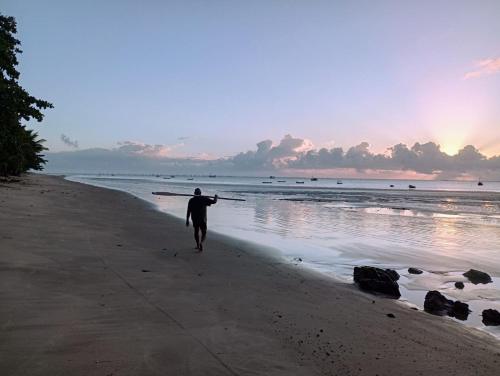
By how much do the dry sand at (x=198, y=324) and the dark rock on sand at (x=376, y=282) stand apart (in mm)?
532

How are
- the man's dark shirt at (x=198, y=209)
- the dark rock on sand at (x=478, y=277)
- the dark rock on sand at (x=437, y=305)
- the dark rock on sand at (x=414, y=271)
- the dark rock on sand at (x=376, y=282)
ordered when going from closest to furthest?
the dark rock on sand at (x=437, y=305) → the dark rock on sand at (x=376, y=282) → the dark rock on sand at (x=478, y=277) → the dark rock on sand at (x=414, y=271) → the man's dark shirt at (x=198, y=209)

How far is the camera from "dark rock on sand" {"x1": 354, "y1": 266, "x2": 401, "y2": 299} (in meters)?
11.1

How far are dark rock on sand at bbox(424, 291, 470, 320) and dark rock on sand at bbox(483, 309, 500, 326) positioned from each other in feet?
1.32

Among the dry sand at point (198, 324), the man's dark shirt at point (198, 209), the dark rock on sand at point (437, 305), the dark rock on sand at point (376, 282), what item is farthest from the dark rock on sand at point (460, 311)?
the man's dark shirt at point (198, 209)

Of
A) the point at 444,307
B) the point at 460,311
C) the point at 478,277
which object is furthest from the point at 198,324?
the point at 478,277

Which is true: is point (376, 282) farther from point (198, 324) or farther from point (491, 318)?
point (198, 324)

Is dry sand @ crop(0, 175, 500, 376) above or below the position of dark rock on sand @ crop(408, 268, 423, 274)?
above

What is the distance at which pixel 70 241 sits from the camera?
14.0m

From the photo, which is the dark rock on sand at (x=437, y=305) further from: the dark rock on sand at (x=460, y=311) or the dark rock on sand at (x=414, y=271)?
the dark rock on sand at (x=414, y=271)

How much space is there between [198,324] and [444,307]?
20.0 ft

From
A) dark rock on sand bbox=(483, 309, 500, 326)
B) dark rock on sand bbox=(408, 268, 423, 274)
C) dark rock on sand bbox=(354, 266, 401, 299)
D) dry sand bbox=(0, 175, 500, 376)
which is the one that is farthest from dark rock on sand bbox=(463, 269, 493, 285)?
dry sand bbox=(0, 175, 500, 376)

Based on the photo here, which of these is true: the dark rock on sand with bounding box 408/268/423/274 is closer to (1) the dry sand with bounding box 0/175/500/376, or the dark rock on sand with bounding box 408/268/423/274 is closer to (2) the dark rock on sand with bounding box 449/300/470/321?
(1) the dry sand with bounding box 0/175/500/376

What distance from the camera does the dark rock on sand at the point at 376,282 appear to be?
439 inches

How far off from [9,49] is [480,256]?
97.5ft
